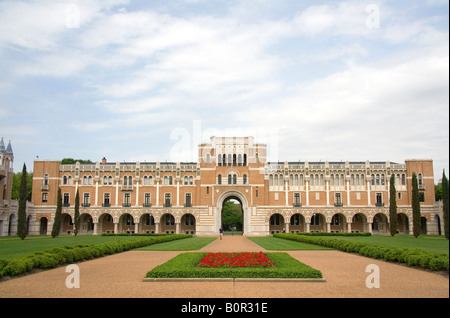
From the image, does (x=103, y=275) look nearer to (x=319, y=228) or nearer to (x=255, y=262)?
(x=255, y=262)

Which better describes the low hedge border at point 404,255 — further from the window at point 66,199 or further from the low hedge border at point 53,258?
the window at point 66,199

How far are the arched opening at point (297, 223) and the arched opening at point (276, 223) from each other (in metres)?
1.40

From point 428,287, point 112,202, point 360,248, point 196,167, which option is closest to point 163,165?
point 196,167

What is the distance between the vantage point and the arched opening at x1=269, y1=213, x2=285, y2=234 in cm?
6378

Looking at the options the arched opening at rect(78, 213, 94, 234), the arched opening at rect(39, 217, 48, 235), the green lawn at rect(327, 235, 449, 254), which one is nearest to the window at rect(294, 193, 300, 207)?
the green lawn at rect(327, 235, 449, 254)

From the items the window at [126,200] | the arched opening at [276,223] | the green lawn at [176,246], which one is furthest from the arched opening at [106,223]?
the green lawn at [176,246]

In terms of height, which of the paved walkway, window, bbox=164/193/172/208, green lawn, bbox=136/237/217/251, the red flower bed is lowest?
green lawn, bbox=136/237/217/251

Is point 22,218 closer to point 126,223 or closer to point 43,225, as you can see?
point 43,225

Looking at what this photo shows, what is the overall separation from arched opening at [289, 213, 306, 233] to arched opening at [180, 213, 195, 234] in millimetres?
15221

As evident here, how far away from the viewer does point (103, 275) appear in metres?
16.4

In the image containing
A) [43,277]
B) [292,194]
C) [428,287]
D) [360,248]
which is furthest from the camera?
[292,194]

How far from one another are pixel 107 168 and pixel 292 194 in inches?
1128

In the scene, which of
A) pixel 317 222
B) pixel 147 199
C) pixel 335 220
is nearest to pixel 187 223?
pixel 147 199

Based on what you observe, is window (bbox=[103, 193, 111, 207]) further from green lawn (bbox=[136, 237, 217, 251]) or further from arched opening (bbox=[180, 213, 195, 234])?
green lawn (bbox=[136, 237, 217, 251])
